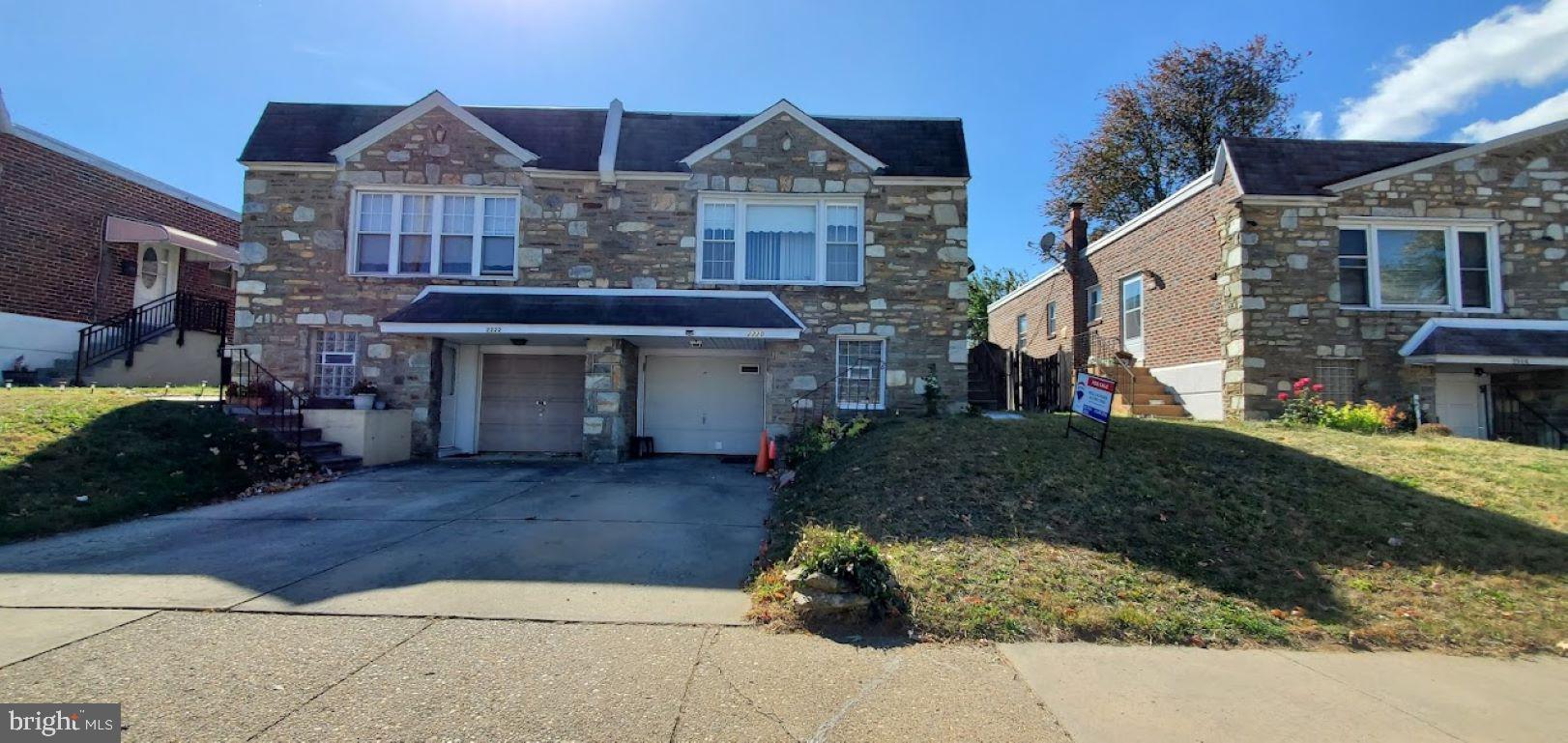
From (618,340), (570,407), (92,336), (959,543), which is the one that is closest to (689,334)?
(618,340)

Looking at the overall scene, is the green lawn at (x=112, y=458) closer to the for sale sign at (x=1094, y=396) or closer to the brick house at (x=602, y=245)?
the brick house at (x=602, y=245)

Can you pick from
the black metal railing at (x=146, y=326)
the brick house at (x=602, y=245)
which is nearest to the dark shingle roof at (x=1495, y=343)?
the brick house at (x=602, y=245)

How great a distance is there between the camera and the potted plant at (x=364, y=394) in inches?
463

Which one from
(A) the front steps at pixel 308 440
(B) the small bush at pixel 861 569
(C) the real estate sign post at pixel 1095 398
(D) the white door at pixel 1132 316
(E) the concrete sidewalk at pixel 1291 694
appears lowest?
(E) the concrete sidewalk at pixel 1291 694

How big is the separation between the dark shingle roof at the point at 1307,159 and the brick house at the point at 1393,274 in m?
0.03

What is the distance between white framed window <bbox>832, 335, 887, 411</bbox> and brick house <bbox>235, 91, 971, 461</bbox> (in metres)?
0.04

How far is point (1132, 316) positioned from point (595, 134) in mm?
13519

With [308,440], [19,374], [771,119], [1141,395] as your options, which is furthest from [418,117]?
[1141,395]

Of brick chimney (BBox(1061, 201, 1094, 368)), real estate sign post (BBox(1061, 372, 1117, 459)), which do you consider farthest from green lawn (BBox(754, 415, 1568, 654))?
brick chimney (BBox(1061, 201, 1094, 368))

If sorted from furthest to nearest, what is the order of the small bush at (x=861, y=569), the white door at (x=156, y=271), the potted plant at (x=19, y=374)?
the white door at (x=156, y=271) < the potted plant at (x=19, y=374) < the small bush at (x=861, y=569)

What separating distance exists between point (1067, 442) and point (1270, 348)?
695 centimetres

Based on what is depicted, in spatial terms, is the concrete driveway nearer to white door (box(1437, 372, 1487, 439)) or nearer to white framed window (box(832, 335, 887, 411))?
white framed window (box(832, 335, 887, 411))

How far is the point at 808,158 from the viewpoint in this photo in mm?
13156

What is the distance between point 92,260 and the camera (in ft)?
54.5
